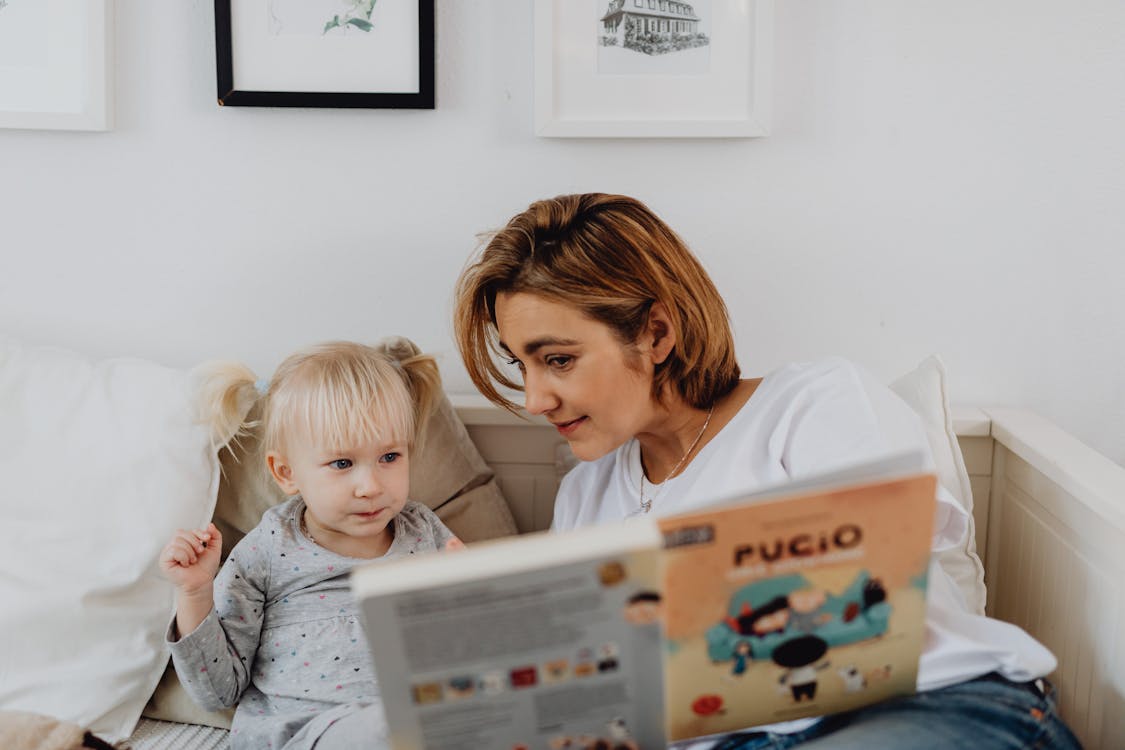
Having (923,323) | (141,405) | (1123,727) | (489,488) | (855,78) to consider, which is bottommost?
(1123,727)

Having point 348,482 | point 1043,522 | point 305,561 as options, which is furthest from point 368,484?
point 1043,522

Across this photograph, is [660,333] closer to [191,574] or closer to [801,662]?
[801,662]

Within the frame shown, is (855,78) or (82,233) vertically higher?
(855,78)

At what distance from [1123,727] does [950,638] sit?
240 millimetres

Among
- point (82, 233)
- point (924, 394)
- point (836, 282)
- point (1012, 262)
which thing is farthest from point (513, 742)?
point (82, 233)

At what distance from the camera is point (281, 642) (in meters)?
1.27

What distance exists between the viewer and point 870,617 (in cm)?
82

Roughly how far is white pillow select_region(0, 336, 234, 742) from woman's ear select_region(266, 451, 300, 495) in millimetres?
143

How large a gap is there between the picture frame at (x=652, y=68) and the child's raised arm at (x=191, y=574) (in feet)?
2.43

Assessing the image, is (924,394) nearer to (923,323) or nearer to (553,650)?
(923,323)

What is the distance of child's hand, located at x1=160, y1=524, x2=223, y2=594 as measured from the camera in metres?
1.17

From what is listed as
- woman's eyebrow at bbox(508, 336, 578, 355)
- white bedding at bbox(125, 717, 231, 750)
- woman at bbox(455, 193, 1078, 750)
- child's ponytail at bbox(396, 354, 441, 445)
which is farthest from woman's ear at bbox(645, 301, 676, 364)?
white bedding at bbox(125, 717, 231, 750)

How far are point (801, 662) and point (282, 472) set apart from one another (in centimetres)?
75

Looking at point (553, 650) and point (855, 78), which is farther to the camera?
point (855, 78)
